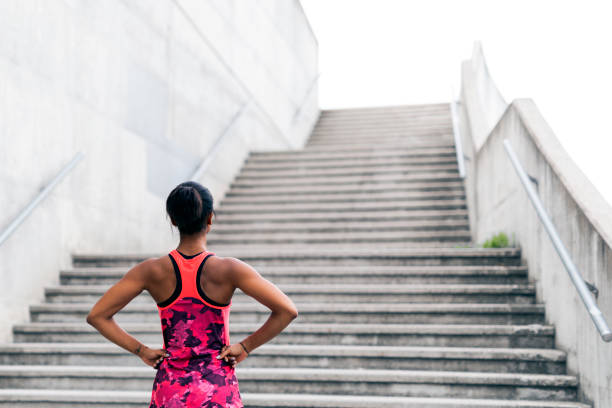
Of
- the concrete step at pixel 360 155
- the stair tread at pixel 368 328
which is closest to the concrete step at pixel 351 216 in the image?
the concrete step at pixel 360 155

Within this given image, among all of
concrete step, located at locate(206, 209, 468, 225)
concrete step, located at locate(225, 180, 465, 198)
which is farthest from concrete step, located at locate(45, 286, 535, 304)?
concrete step, located at locate(225, 180, 465, 198)

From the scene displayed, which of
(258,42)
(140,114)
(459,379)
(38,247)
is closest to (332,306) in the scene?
(459,379)

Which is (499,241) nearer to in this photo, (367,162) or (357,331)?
(357,331)

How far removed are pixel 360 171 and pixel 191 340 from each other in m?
7.52

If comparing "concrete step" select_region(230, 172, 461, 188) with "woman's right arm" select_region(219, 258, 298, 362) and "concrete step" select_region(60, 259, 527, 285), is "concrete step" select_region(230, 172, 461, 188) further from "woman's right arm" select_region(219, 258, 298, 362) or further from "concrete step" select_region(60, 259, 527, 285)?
"woman's right arm" select_region(219, 258, 298, 362)

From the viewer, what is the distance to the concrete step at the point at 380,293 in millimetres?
5586

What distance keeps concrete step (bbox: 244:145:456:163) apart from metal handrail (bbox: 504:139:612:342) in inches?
155

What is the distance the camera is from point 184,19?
28.9ft

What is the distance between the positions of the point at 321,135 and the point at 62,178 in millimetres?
9336

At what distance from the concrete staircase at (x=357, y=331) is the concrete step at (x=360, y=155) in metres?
1.58

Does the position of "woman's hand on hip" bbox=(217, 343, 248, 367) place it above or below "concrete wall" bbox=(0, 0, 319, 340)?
below

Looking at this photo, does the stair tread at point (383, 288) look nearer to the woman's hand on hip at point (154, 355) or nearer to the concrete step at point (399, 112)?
the woman's hand on hip at point (154, 355)

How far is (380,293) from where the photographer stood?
5840mm

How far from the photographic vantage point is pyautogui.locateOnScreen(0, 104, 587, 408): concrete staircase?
4613 millimetres
